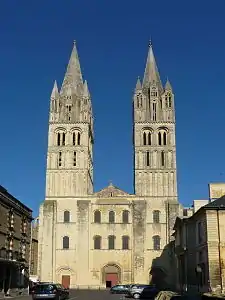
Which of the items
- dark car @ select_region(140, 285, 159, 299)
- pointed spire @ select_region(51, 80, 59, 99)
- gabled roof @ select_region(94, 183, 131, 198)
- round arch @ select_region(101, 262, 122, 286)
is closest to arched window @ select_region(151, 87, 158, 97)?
pointed spire @ select_region(51, 80, 59, 99)

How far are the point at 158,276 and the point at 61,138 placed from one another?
27660mm

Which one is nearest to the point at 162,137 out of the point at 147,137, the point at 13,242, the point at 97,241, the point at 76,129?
the point at 147,137

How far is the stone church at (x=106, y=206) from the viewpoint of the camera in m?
72.6

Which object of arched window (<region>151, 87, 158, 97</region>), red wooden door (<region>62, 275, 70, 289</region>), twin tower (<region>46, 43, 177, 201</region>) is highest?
arched window (<region>151, 87, 158, 97</region>)

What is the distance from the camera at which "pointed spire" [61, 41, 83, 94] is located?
274ft

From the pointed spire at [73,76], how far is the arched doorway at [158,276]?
33514 mm

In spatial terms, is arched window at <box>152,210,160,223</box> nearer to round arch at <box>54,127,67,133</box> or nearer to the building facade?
round arch at <box>54,127,67,133</box>

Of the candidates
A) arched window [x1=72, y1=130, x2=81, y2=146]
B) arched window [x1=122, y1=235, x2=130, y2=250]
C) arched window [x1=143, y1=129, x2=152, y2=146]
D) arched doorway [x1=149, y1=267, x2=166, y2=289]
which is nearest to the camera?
arched doorway [x1=149, y1=267, x2=166, y2=289]

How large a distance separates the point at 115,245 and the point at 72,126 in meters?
21.3

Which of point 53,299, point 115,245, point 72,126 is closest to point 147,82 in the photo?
point 72,126

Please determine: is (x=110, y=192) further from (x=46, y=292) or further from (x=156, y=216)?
(x=46, y=292)

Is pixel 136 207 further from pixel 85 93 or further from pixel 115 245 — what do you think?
pixel 85 93

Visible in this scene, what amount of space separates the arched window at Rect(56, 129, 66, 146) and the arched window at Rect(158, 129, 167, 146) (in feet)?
53.1

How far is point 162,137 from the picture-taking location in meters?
78.6
